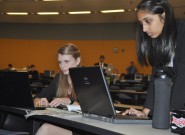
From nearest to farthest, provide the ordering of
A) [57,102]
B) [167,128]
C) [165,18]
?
[167,128]
[165,18]
[57,102]

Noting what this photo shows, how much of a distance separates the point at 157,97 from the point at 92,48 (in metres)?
14.7

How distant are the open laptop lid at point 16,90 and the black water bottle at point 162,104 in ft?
3.30

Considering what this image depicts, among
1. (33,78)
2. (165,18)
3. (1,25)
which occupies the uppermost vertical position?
(1,25)

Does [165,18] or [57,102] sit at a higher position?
[165,18]

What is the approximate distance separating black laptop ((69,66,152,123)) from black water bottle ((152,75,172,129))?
158mm

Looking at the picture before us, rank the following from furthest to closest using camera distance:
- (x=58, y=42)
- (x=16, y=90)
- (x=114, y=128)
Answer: (x=58, y=42), (x=16, y=90), (x=114, y=128)

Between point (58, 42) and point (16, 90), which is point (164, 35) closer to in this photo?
point (16, 90)

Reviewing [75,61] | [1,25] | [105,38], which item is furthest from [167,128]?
[1,25]

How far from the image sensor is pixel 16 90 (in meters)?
2.43

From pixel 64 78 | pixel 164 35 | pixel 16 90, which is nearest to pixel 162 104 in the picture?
pixel 164 35

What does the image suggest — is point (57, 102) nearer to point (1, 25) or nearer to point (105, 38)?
point (105, 38)

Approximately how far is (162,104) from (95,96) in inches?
15.6

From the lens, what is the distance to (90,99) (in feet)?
6.48

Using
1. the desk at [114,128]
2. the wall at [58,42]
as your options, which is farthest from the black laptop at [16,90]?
the wall at [58,42]
